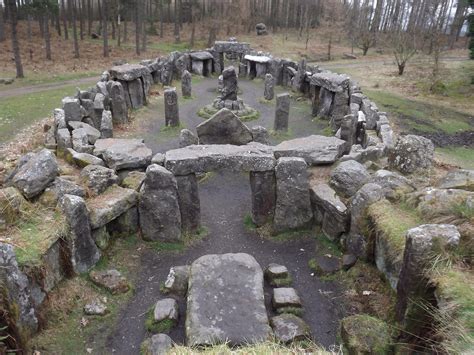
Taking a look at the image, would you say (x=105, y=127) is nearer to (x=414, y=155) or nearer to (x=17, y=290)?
(x=17, y=290)

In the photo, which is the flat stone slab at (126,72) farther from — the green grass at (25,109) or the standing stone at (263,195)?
the standing stone at (263,195)

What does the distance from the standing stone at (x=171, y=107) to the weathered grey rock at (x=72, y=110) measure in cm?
425

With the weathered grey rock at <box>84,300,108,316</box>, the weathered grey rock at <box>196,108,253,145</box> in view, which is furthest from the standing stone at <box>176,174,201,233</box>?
the weathered grey rock at <box>196,108,253,145</box>

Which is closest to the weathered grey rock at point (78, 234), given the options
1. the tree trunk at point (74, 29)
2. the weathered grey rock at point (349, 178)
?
the weathered grey rock at point (349, 178)

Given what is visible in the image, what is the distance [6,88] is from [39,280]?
2198cm

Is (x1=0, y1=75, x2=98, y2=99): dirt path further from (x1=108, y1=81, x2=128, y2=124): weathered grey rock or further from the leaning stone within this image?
the leaning stone

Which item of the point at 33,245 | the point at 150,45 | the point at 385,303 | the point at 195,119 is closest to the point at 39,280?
the point at 33,245

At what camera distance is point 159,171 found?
31.8 feet

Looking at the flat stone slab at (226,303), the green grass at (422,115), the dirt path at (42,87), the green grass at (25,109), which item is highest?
the flat stone slab at (226,303)

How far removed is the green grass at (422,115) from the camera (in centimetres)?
1991

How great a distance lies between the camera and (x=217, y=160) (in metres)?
10.5

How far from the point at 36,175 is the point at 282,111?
11.4 meters

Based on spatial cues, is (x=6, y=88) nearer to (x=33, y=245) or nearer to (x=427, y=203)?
(x=33, y=245)

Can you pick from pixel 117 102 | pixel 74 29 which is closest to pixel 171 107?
pixel 117 102
